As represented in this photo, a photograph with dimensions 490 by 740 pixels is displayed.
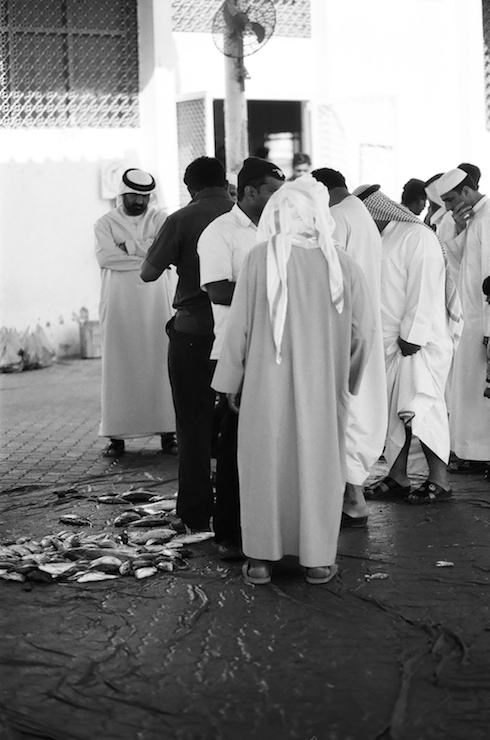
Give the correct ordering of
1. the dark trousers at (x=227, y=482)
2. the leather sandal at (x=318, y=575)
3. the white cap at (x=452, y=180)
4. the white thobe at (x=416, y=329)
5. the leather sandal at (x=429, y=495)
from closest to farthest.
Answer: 1. the leather sandal at (x=318, y=575)
2. the dark trousers at (x=227, y=482)
3. the white thobe at (x=416, y=329)
4. the leather sandal at (x=429, y=495)
5. the white cap at (x=452, y=180)

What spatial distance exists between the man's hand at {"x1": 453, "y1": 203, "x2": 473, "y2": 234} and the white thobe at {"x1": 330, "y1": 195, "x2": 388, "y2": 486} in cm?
113

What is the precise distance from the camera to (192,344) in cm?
554

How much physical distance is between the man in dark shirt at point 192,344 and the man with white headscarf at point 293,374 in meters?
0.81

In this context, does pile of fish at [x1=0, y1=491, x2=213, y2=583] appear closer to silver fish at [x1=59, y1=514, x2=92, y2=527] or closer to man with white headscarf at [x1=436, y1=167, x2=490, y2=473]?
silver fish at [x1=59, y1=514, x2=92, y2=527]

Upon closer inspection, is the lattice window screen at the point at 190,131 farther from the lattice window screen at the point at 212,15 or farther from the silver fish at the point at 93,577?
the silver fish at the point at 93,577

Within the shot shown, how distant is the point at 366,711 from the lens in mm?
3479

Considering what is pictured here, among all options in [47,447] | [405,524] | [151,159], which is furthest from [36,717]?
[151,159]

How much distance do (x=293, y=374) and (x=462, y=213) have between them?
2626mm

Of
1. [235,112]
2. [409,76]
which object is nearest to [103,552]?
[235,112]

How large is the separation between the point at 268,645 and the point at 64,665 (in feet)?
2.46

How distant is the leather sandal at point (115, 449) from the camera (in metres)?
8.00

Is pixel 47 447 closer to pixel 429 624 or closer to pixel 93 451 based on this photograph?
pixel 93 451

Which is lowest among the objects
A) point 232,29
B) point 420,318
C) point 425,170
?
point 420,318

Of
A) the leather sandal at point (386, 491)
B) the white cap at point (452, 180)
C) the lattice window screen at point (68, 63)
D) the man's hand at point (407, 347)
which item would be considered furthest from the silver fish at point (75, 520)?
the lattice window screen at point (68, 63)
